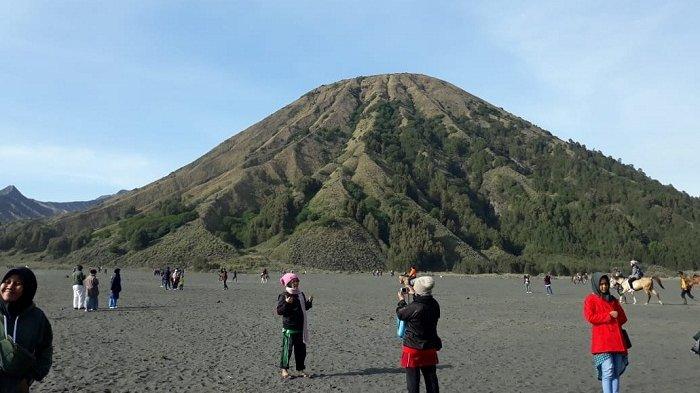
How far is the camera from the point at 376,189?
110625mm

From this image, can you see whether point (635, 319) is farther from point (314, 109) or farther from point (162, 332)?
point (314, 109)

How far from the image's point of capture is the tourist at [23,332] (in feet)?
13.7

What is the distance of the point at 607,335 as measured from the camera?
273 inches

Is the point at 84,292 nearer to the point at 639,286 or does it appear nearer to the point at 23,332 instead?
the point at 23,332

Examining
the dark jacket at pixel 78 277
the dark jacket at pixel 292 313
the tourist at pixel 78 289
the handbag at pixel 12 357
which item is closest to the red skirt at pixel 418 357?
the dark jacket at pixel 292 313

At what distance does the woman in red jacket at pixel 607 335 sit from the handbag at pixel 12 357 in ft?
20.0

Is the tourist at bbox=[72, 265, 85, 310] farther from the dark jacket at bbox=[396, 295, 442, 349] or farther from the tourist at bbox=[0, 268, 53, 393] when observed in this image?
the tourist at bbox=[0, 268, 53, 393]

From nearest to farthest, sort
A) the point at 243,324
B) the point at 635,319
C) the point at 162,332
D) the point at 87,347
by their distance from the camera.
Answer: the point at 87,347
the point at 162,332
the point at 243,324
the point at 635,319

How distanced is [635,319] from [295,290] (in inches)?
638

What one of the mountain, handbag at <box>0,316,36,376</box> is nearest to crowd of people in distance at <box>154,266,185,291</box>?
handbag at <box>0,316,36,376</box>

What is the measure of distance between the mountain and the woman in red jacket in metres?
76.2

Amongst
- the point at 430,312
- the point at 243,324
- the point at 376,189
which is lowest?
the point at 243,324

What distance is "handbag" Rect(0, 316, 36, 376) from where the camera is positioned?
4.07 metres

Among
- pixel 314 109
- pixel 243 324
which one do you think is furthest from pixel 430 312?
pixel 314 109
